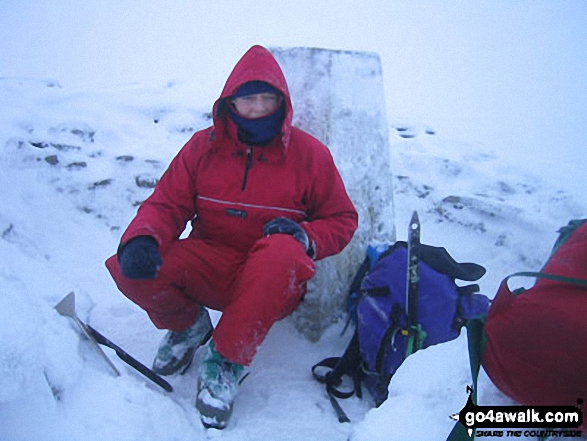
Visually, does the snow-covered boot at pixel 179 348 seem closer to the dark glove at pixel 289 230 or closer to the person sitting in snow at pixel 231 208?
the person sitting in snow at pixel 231 208

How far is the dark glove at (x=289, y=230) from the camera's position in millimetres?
1790

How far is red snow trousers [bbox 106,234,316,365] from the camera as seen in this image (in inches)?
64.5

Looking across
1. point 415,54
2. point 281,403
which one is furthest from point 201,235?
point 415,54

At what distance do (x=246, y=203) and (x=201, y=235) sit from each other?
30 cm

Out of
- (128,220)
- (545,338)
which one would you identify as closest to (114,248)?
(128,220)

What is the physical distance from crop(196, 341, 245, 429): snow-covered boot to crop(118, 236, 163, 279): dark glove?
39cm

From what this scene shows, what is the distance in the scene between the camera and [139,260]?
5.52 feet

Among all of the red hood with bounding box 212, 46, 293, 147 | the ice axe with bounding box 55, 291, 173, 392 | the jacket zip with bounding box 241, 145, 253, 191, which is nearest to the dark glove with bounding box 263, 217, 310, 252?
the jacket zip with bounding box 241, 145, 253, 191

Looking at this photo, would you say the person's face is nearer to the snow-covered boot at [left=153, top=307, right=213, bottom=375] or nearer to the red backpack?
the snow-covered boot at [left=153, top=307, right=213, bottom=375]

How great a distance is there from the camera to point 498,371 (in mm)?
1033

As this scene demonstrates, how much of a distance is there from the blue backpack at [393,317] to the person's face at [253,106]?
2.97 ft

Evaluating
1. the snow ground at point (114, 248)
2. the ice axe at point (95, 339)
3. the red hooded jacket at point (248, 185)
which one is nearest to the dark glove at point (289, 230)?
the red hooded jacket at point (248, 185)

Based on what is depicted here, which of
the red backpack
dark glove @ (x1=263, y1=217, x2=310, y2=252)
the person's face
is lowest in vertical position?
dark glove @ (x1=263, y1=217, x2=310, y2=252)

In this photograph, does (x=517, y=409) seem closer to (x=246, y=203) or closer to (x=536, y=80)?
(x=246, y=203)
